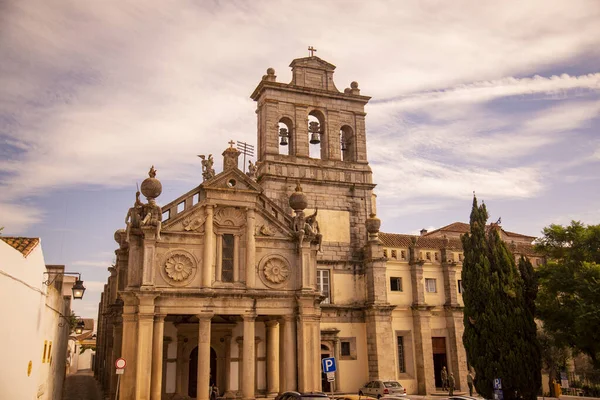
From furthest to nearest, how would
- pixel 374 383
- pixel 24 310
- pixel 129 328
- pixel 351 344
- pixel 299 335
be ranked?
pixel 351 344, pixel 374 383, pixel 299 335, pixel 129 328, pixel 24 310

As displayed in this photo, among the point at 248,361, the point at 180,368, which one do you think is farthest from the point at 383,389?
the point at 180,368

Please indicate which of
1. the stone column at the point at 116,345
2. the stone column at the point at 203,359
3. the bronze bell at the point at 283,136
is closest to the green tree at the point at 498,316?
the stone column at the point at 203,359

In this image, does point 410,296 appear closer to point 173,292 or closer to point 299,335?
point 299,335

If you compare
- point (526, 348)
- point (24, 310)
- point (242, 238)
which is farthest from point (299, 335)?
point (24, 310)

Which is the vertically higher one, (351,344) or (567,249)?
(567,249)

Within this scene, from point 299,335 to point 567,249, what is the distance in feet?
44.1

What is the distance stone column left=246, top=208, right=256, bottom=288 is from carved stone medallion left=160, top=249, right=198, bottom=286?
248 centimetres

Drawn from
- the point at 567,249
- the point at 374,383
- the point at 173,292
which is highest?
the point at 567,249

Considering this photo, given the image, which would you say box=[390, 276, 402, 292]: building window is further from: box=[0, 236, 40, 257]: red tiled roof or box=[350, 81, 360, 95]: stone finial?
box=[0, 236, 40, 257]: red tiled roof

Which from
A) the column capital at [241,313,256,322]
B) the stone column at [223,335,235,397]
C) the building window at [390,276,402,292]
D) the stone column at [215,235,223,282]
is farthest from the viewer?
the building window at [390,276,402,292]

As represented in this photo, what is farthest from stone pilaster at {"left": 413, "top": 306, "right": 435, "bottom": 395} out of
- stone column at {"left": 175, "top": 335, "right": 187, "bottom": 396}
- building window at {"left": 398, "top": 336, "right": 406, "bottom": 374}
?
stone column at {"left": 175, "top": 335, "right": 187, "bottom": 396}

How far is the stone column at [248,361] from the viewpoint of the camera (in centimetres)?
2467

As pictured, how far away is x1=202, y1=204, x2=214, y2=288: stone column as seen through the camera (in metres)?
25.7

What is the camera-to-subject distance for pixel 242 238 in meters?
27.1
